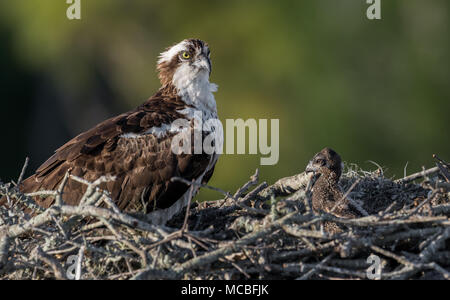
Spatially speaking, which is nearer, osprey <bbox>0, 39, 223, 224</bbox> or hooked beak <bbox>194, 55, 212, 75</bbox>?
osprey <bbox>0, 39, 223, 224</bbox>

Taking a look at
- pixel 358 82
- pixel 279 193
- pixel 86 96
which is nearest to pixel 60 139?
pixel 86 96

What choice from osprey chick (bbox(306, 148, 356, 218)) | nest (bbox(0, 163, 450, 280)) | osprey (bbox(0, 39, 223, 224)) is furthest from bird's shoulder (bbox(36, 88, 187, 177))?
osprey chick (bbox(306, 148, 356, 218))

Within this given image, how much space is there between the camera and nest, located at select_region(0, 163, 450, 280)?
4777mm

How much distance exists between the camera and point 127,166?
250 inches

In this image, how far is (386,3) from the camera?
16.7 m

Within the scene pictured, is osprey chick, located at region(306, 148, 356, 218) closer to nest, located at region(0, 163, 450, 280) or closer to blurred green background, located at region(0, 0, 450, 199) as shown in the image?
nest, located at region(0, 163, 450, 280)

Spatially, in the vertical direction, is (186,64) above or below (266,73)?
below

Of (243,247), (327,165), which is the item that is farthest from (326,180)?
(243,247)

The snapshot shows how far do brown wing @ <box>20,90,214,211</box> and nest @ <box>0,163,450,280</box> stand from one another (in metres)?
0.91

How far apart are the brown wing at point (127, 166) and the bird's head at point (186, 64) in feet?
2.17

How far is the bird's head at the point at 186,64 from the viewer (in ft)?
23.2

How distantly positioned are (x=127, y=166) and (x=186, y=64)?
1231 millimetres

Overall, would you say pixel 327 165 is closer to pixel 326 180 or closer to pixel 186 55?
pixel 326 180
